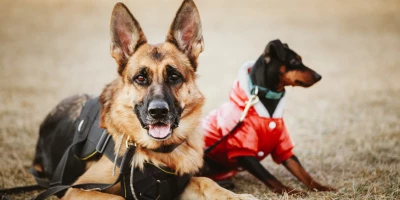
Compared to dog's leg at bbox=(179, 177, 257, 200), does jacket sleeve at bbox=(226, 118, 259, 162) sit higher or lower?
higher

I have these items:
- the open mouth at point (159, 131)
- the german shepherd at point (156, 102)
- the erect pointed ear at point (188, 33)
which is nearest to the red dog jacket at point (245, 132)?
the german shepherd at point (156, 102)

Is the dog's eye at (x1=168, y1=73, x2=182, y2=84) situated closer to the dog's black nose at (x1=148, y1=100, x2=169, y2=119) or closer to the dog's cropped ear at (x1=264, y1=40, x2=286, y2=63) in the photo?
the dog's black nose at (x1=148, y1=100, x2=169, y2=119)

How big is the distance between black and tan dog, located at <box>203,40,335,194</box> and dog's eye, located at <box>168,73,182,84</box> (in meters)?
1.02

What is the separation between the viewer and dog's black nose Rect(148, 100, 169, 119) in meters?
3.03

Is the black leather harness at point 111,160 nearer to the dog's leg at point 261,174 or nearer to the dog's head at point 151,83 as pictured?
the dog's head at point 151,83

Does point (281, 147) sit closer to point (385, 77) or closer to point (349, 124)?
point (349, 124)

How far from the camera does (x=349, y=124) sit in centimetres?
662

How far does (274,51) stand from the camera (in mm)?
4656

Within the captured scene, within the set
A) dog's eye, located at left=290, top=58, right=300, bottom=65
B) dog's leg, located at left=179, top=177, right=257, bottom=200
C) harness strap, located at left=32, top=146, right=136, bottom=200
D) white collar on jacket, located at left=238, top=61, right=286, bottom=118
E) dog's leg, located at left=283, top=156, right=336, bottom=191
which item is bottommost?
dog's leg, located at left=283, top=156, right=336, bottom=191

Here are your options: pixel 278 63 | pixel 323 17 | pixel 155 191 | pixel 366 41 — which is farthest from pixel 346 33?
pixel 155 191

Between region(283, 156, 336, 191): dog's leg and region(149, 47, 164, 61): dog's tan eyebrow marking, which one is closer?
region(149, 47, 164, 61): dog's tan eyebrow marking

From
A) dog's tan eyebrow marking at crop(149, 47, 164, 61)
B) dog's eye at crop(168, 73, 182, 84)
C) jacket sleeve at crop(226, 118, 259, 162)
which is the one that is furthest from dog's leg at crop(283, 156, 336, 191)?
dog's tan eyebrow marking at crop(149, 47, 164, 61)

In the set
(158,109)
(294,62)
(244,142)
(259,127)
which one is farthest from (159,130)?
(294,62)

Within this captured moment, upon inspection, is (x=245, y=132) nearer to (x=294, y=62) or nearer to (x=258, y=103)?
(x=258, y=103)
